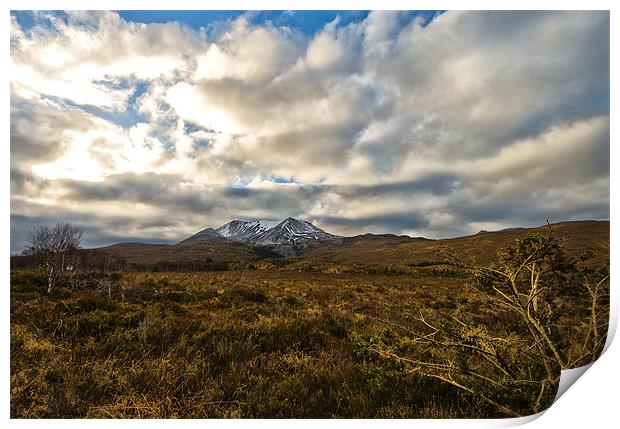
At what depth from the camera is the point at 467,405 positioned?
10.7ft

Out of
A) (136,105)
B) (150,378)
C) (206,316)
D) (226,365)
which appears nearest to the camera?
(150,378)

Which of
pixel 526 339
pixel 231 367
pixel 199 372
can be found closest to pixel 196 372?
pixel 199 372

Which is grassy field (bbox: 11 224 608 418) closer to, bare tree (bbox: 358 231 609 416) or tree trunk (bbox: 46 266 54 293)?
bare tree (bbox: 358 231 609 416)

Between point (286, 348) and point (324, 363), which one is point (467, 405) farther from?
point (286, 348)

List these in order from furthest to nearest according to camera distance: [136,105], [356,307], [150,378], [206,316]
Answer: [356,307] → [206,316] → [136,105] → [150,378]

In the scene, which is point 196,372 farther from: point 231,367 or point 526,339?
point 526,339

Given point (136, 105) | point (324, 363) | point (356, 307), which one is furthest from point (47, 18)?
point (356, 307)

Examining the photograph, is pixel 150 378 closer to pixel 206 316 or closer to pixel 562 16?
pixel 206 316

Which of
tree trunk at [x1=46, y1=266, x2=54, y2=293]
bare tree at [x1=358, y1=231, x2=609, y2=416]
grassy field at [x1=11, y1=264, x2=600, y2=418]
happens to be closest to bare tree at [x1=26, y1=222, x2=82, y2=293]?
tree trunk at [x1=46, y1=266, x2=54, y2=293]

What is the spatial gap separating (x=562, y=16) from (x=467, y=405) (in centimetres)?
574

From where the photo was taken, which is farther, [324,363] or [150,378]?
[324,363]

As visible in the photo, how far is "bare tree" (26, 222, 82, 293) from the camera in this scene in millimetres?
7190
